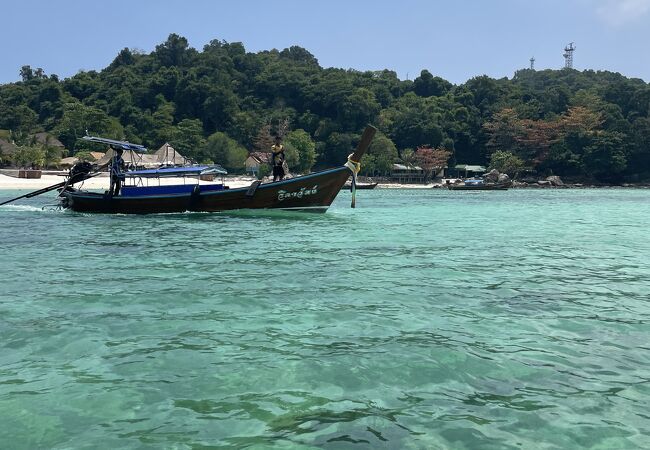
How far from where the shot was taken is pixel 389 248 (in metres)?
14.5

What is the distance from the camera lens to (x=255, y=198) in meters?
23.1

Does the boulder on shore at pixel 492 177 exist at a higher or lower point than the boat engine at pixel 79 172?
higher

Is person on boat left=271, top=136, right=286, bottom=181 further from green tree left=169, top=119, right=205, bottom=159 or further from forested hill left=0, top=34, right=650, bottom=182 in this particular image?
green tree left=169, top=119, right=205, bottom=159

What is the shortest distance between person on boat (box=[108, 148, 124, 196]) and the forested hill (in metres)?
54.8

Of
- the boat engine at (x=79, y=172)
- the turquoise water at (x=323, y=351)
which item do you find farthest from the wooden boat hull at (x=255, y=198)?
the turquoise water at (x=323, y=351)

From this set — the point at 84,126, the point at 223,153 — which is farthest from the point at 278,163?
the point at 84,126

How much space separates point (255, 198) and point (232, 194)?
3.28 ft

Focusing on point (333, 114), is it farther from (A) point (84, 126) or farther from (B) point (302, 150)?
(A) point (84, 126)

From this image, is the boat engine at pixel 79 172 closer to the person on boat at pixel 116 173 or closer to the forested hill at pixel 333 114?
the person on boat at pixel 116 173

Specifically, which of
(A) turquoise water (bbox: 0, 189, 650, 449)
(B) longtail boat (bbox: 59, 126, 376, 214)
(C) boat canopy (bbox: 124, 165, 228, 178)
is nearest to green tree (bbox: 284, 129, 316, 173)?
(C) boat canopy (bbox: 124, 165, 228, 178)

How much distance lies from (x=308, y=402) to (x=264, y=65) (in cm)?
12437

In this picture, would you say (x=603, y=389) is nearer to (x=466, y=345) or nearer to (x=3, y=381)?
(x=466, y=345)

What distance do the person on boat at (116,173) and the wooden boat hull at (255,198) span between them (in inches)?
21.5

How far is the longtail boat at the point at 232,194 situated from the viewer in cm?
2295
